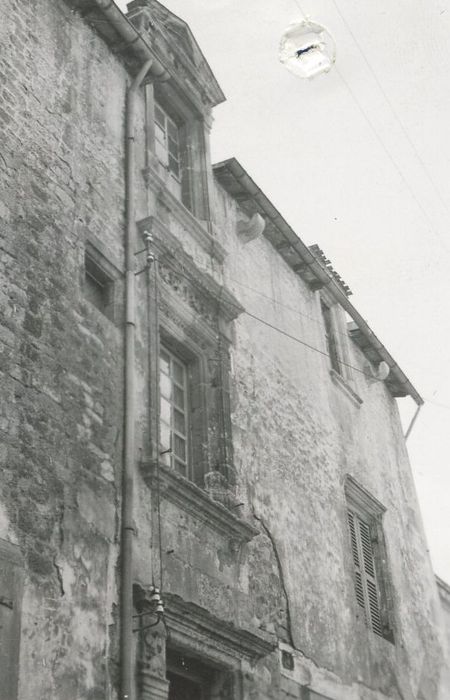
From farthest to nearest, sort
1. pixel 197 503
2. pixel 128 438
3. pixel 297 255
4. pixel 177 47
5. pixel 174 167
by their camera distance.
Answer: pixel 297 255
pixel 177 47
pixel 174 167
pixel 197 503
pixel 128 438

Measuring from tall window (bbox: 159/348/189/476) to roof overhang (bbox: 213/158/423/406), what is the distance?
320 centimetres

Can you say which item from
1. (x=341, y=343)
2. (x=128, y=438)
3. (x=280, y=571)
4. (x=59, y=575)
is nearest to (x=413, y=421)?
(x=341, y=343)

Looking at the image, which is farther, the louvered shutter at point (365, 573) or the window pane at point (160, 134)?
the louvered shutter at point (365, 573)

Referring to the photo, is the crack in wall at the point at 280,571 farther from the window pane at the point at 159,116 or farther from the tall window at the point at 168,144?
the window pane at the point at 159,116

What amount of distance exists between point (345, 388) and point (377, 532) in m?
2.04

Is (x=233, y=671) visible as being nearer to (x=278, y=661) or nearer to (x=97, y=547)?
(x=278, y=661)

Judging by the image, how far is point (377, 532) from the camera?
1284 centimetres

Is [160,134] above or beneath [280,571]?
above

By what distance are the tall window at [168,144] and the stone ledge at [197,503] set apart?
3.94m

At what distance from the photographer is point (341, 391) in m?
13.3

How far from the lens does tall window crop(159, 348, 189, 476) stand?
8.74 meters

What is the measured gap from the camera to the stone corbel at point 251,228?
1165 centimetres

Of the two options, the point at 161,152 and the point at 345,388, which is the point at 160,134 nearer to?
the point at 161,152

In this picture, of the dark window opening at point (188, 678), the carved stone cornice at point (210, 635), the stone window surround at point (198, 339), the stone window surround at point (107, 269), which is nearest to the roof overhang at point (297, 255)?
the stone window surround at point (198, 339)
